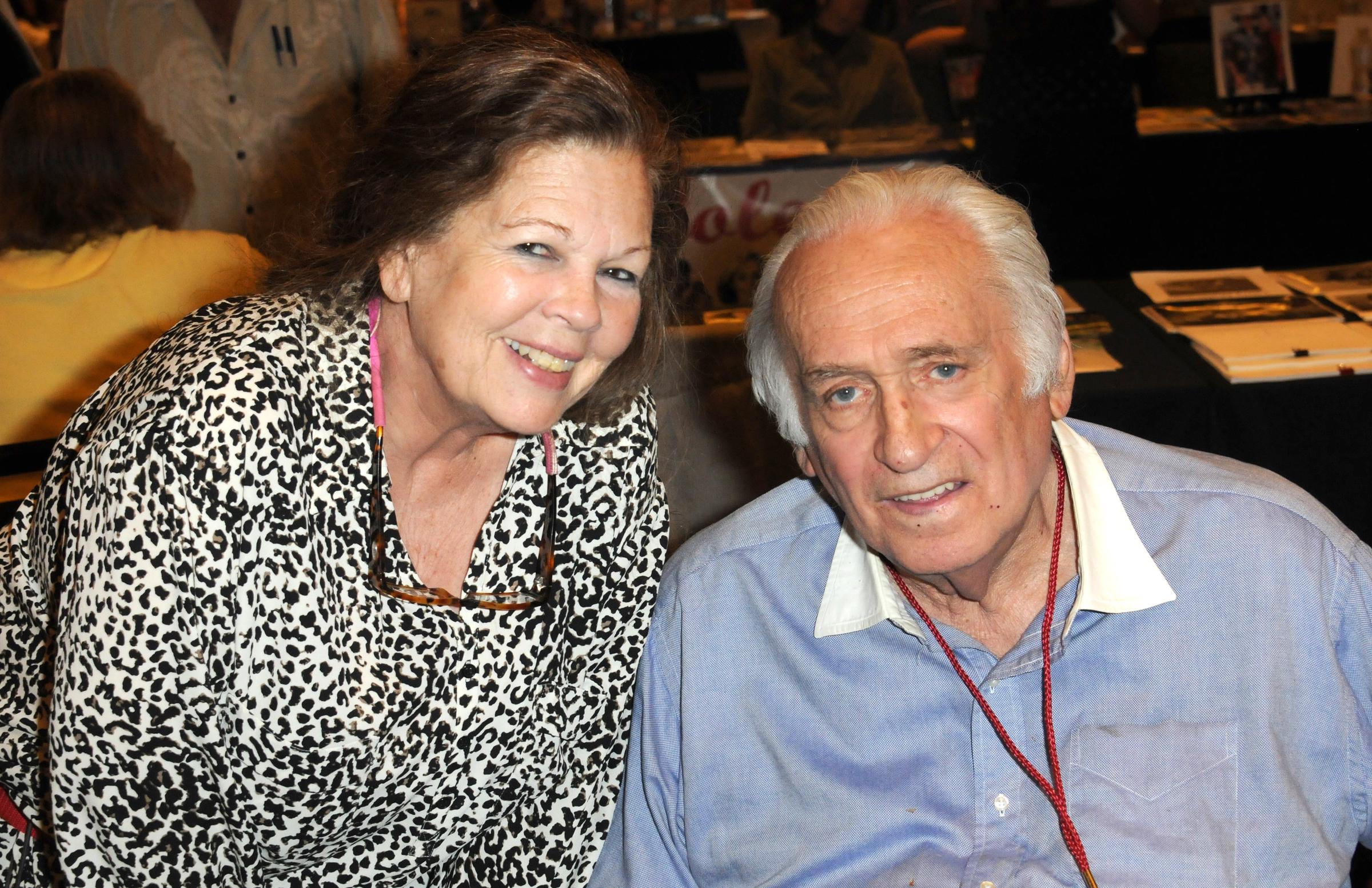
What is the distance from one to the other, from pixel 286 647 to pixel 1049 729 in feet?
3.32

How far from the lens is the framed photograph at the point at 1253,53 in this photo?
5.47 m

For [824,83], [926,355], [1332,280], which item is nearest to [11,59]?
[824,83]

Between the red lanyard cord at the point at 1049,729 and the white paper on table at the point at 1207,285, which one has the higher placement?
the red lanyard cord at the point at 1049,729

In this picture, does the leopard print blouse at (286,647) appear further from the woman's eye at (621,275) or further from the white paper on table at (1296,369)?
the white paper on table at (1296,369)

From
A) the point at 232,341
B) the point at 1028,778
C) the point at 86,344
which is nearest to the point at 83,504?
the point at 232,341

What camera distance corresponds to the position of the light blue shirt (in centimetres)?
159

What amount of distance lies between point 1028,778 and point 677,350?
1.01 meters

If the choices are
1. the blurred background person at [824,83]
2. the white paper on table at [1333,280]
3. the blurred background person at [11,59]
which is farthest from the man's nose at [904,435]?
the blurred background person at [824,83]

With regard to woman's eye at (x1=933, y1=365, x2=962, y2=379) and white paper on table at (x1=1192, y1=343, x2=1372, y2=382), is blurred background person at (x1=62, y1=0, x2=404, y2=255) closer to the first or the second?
white paper on table at (x1=1192, y1=343, x2=1372, y2=382)

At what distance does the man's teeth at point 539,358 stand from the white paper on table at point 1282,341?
6.59ft

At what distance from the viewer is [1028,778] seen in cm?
163

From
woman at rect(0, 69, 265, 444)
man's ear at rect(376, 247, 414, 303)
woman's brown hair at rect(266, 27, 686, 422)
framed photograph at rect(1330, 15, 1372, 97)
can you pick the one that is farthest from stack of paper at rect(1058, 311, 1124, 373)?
framed photograph at rect(1330, 15, 1372, 97)

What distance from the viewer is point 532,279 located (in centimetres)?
154

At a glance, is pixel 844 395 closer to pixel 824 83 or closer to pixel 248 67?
pixel 248 67
